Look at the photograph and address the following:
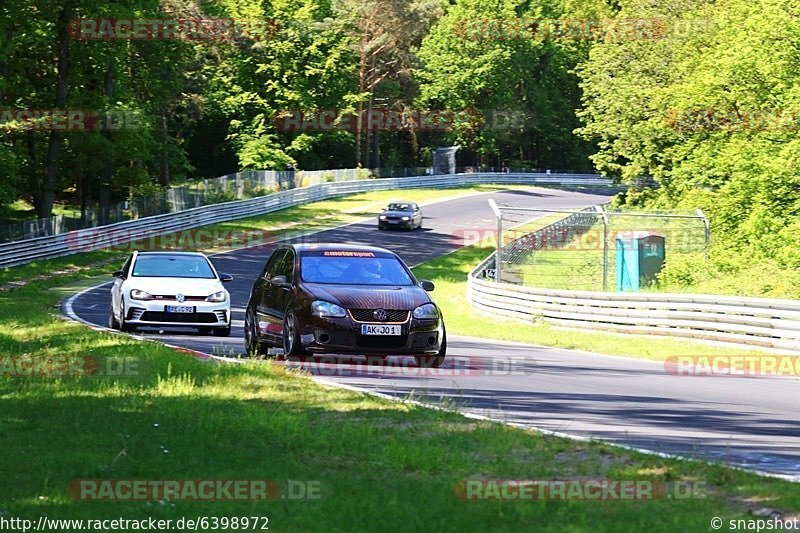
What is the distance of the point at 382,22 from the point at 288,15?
23.3 feet

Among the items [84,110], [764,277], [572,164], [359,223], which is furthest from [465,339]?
[572,164]

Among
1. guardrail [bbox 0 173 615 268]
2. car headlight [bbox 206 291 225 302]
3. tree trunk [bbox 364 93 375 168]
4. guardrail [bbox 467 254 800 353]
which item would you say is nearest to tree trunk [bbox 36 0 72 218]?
guardrail [bbox 0 173 615 268]

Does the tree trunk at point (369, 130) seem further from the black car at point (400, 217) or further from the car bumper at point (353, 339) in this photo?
the car bumper at point (353, 339)

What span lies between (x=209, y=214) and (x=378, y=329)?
45.3 meters

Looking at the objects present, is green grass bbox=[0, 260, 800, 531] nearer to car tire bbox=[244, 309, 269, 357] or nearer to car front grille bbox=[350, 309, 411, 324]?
car front grille bbox=[350, 309, 411, 324]

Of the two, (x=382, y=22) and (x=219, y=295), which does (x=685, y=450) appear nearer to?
(x=219, y=295)

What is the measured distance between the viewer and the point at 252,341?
18.0 m

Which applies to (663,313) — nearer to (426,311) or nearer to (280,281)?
(426,311)

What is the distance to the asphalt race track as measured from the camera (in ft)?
33.1

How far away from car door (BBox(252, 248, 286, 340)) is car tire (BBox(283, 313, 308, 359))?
31cm

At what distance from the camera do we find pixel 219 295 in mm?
21203

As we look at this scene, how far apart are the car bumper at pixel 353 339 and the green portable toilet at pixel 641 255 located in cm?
1693

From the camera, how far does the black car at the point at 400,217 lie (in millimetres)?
59781

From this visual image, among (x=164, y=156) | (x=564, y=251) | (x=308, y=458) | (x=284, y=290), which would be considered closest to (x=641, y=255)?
(x=564, y=251)
